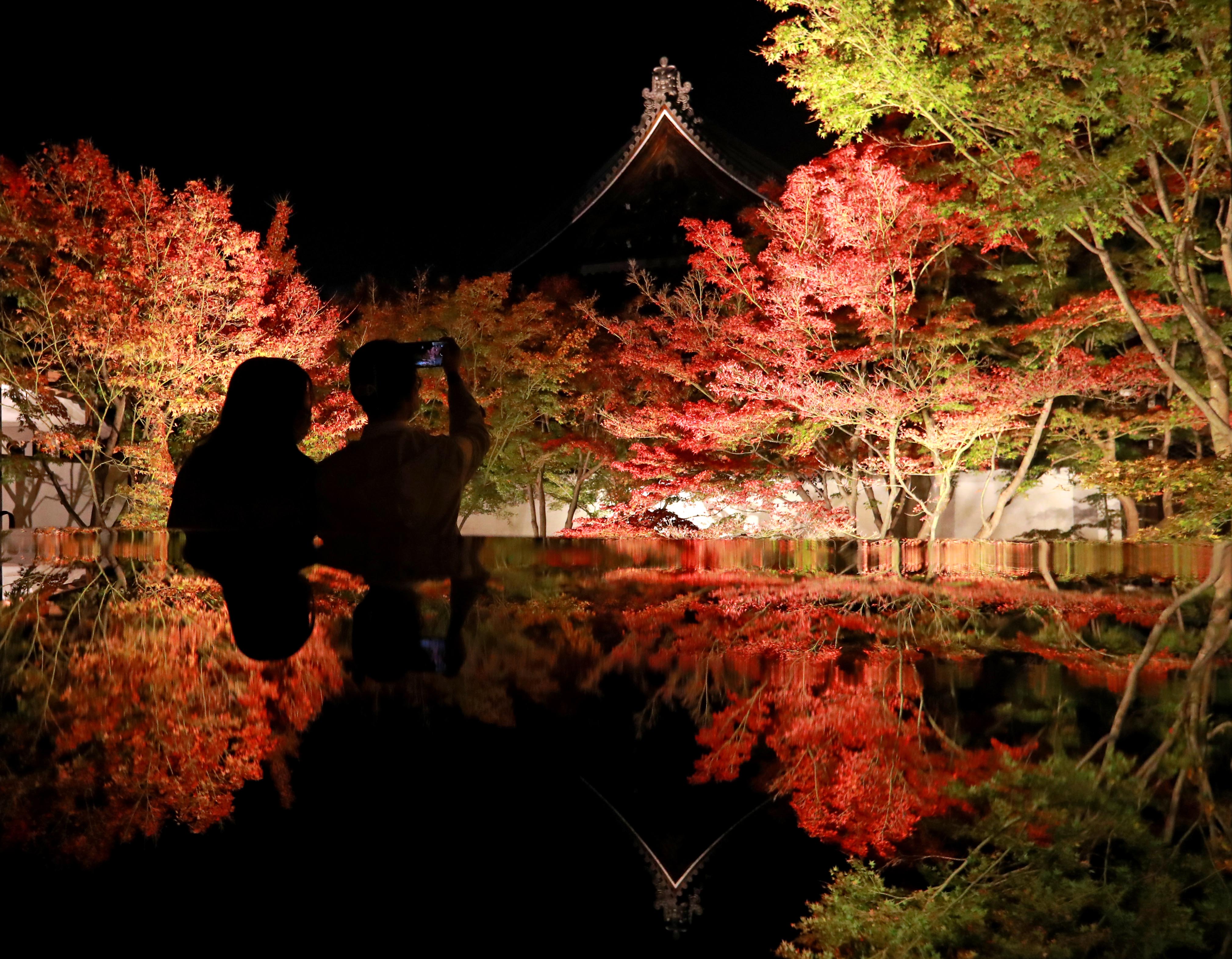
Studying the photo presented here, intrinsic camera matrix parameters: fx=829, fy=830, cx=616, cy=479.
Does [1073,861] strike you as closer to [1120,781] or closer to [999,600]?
[1120,781]

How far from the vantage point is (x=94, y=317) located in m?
8.34

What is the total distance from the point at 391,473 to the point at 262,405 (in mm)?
399

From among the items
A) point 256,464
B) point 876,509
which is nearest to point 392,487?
point 256,464

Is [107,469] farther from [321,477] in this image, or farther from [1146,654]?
[1146,654]

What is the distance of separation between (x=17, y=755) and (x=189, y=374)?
28.6 ft

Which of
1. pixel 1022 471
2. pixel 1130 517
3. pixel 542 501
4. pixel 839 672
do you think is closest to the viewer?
pixel 839 672

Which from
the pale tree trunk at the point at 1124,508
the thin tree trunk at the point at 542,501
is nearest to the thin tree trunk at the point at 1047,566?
the pale tree trunk at the point at 1124,508

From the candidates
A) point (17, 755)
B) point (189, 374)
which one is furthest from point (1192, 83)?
point (189, 374)

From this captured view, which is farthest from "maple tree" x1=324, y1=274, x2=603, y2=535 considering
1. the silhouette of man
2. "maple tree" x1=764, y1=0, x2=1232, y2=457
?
the silhouette of man

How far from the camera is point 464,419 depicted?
2.78 metres

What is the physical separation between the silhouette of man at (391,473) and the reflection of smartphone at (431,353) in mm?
73

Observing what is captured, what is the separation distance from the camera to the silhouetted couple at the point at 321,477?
2.31m

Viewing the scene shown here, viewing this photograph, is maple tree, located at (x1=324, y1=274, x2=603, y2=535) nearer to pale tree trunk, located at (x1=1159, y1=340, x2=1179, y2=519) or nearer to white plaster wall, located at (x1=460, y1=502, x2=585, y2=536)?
white plaster wall, located at (x1=460, y1=502, x2=585, y2=536)

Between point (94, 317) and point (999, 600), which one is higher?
point (94, 317)
